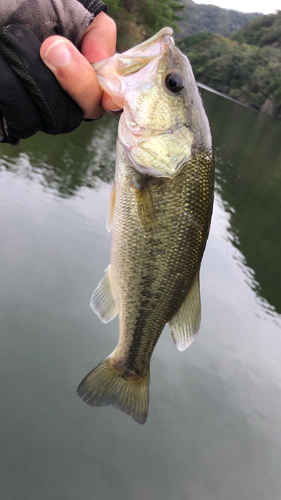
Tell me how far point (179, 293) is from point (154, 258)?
11.1 inches

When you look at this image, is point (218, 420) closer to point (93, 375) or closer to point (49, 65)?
point (93, 375)

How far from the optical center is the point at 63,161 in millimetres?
10867

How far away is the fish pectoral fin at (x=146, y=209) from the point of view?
1884mm

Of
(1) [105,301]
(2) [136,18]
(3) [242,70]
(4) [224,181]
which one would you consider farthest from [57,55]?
(3) [242,70]

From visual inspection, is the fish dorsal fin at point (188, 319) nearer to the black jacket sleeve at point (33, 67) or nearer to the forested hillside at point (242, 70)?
the black jacket sleeve at point (33, 67)

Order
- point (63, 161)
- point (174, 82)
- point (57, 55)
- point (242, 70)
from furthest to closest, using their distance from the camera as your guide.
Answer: point (242, 70) → point (63, 161) → point (174, 82) → point (57, 55)

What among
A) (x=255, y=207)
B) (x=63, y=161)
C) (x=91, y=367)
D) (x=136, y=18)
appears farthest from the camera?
(x=136, y=18)

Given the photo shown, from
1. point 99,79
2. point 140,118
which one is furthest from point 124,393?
point 99,79

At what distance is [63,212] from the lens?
806 cm

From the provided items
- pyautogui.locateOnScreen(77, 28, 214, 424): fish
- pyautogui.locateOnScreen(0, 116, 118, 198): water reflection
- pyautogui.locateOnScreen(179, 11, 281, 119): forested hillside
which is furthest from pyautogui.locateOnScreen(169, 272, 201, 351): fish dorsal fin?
pyautogui.locateOnScreen(179, 11, 281, 119): forested hillside

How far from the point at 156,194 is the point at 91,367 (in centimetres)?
386

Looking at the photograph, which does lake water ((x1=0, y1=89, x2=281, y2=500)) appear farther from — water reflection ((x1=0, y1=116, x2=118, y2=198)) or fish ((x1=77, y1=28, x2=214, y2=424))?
fish ((x1=77, y1=28, x2=214, y2=424))

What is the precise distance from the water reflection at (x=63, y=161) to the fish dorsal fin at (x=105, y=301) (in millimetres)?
6856

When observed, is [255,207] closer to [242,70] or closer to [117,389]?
[117,389]
